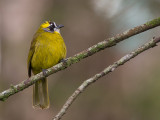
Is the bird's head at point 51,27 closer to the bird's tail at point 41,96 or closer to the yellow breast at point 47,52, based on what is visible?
the yellow breast at point 47,52

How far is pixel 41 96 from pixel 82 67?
3120mm

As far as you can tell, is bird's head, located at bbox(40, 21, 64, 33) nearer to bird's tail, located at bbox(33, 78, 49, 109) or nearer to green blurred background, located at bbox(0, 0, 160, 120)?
bird's tail, located at bbox(33, 78, 49, 109)

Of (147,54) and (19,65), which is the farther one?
(147,54)

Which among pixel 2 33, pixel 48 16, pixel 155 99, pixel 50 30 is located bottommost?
pixel 155 99

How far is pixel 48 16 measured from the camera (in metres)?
8.52

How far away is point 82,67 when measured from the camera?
8172 millimetres

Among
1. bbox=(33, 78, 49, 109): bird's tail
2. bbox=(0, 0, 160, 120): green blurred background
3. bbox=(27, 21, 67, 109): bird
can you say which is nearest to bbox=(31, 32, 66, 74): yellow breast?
bbox=(27, 21, 67, 109): bird

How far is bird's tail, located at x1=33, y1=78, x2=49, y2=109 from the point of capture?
503 centimetres

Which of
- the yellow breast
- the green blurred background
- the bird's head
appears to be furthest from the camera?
the green blurred background

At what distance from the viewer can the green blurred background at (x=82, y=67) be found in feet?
24.4

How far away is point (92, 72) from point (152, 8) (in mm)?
2700

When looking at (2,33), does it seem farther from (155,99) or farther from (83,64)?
(155,99)

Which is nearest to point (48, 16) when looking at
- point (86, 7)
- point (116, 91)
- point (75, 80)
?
point (86, 7)

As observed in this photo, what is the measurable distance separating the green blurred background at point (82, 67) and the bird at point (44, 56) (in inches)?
88.2
